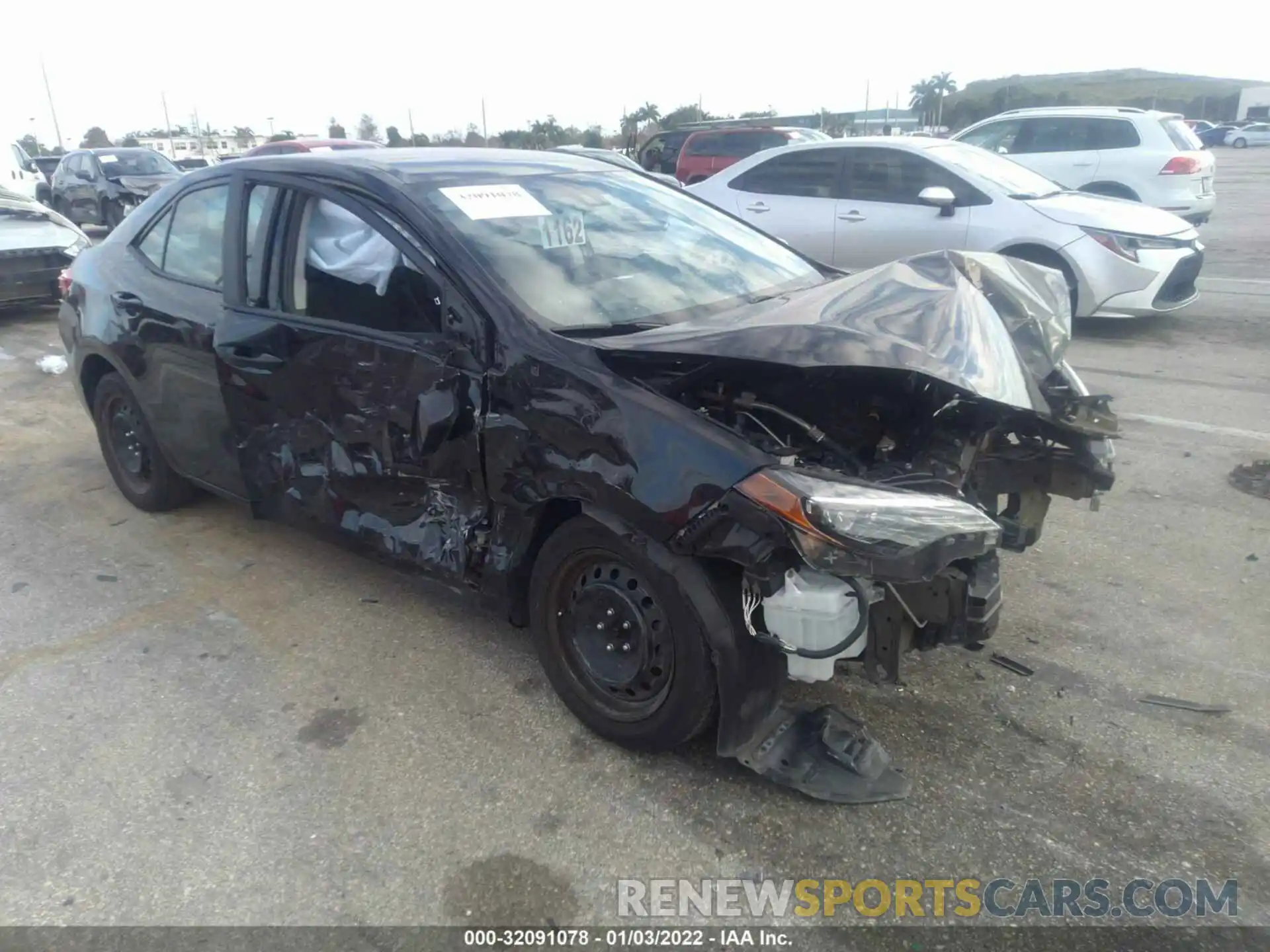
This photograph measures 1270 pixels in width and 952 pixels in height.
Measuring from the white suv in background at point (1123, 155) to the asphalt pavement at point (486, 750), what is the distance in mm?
8378

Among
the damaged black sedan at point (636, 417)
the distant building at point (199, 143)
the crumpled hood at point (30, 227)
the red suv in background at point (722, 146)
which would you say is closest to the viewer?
the damaged black sedan at point (636, 417)

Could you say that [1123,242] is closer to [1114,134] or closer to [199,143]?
[1114,134]

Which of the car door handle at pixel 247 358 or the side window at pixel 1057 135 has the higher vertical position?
the side window at pixel 1057 135

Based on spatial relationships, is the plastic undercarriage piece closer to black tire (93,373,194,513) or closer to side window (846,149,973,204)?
black tire (93,373,194,513)

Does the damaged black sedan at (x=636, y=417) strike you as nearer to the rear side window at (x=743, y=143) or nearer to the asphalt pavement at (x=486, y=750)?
the asphalt pavement at (x=486, y=750)

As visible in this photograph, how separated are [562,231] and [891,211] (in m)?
5.94

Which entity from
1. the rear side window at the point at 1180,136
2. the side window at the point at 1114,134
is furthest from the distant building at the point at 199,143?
the rear side window at the point at 1180,136

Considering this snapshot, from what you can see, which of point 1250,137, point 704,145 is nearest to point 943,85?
point 1250,137

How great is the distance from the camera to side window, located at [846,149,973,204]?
8328 millimetres

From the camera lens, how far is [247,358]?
3725 millimetres

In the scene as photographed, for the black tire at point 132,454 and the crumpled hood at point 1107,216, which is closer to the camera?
the black tire at point 132,454

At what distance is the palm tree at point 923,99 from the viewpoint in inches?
2510

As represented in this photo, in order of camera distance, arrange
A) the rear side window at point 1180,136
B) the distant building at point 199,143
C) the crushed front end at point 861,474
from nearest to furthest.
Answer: the crushed front end at point 861,474, the rear side window at point 1180,136, the distant building at point 199,143

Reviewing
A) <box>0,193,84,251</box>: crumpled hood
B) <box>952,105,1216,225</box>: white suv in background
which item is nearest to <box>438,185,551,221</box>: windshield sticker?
<box>0,193,84,251</box>: crumpled hood
